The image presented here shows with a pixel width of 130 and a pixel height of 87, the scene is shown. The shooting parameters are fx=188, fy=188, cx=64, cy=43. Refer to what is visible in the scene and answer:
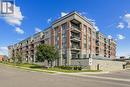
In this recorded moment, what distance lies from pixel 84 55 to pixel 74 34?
7422 millimetres

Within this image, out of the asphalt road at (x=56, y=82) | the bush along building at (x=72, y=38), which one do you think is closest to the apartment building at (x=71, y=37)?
the bush along building at (x=72, y=38)

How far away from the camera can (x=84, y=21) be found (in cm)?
6125

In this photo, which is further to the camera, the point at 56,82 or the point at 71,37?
the point at 71,37

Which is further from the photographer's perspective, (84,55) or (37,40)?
(37,40)

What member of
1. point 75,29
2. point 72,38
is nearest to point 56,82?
point 72,38

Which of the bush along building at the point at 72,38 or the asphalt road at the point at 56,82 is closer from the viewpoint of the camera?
the asphalt road at the point at 56,82

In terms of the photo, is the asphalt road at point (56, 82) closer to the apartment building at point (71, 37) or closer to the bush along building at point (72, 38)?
the bush along building at point (72, 38)

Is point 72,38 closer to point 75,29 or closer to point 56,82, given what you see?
point 75,29

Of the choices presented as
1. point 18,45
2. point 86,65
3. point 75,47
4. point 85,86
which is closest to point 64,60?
point 75,47

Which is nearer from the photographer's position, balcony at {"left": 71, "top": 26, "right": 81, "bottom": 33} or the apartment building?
the apartment building

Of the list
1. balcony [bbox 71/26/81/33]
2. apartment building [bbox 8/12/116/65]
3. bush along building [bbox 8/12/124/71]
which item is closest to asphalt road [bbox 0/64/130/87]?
bush along building [bbox 8/12/124/71]

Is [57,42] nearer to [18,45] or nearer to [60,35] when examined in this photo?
[60,35]

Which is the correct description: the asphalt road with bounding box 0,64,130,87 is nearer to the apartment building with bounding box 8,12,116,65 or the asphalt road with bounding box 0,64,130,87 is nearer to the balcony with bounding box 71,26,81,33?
the apartment building with bounding box 8,12,116,65

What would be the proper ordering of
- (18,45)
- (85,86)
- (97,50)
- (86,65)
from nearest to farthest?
(85,86) < (86,65) < (97,50) < (18,45)
